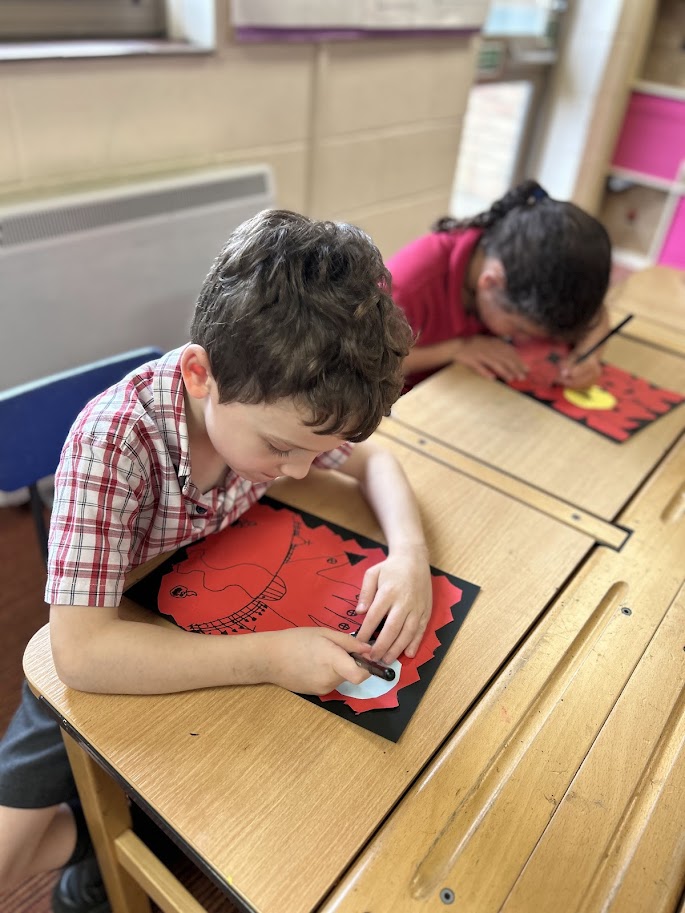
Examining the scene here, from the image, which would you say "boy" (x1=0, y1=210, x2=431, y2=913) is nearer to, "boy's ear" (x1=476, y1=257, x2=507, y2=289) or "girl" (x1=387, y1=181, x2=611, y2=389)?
"girl" (x1=387, y1=181, x2=611, y2=389)

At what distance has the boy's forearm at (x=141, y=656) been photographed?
0.66 m

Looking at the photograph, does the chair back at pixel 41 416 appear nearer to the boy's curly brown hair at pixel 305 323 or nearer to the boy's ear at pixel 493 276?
the boy's curly brown hair at pixel 305 323

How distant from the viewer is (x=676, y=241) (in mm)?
3447

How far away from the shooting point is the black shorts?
2.77 feet

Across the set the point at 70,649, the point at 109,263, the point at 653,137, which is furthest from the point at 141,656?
the point at 653,137

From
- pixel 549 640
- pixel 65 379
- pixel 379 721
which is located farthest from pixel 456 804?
pixel 65 379

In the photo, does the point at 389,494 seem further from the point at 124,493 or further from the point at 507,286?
the point at 507,286

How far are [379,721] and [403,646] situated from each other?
0.32 ft

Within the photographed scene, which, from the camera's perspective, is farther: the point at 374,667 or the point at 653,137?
the point at 653,137

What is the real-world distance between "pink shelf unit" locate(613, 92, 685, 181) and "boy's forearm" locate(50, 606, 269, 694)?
3546mm


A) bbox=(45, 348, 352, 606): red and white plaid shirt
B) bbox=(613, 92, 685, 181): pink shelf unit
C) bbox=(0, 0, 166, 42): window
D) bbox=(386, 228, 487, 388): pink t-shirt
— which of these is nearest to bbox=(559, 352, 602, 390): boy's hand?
bbox=(386, 228, 487, 388): pink t-shirt

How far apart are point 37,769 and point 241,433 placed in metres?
0.50

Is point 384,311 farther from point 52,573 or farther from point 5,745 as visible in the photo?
point 5,745

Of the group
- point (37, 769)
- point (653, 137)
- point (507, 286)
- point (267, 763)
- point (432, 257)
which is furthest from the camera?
point (653, 137)
